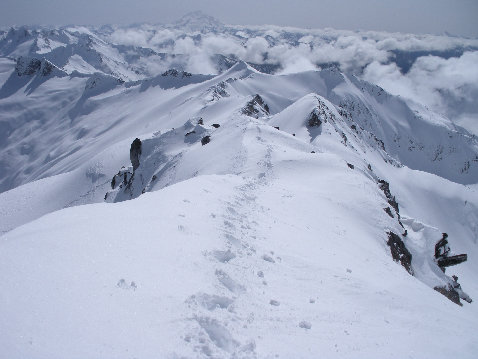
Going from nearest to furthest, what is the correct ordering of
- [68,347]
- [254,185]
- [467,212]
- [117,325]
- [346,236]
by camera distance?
1. [68,347]
2. [117,325]
3. [346,236]
4. [254,185]
5. [467,212]

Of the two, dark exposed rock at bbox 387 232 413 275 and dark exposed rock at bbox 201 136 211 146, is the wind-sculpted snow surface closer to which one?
dark exposed rock at bbox 387 232 413 275

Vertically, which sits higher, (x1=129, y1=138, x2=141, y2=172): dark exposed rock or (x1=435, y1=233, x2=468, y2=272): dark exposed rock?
(x1=129, y1=138, x2=141, y2=172): dark exposed rock

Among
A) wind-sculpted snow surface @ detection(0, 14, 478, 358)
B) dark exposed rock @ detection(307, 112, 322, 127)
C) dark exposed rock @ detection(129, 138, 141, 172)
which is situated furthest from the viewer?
dark exposed rock @ detection(307, 112, 322, 127)

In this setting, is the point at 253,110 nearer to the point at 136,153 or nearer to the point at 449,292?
the point at 136,153

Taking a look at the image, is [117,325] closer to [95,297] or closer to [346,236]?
[95,297]

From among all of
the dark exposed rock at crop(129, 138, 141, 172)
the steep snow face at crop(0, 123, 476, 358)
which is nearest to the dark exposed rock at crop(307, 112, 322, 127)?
the dark exposed rock at crop(129, 138, 141, 172)

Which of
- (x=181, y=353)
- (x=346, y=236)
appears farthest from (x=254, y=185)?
(x=181, y=353)

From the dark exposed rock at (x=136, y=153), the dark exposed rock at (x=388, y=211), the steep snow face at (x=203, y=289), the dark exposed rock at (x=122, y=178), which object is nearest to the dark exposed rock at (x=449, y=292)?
the dark exposed rock at (x=388, y=211)

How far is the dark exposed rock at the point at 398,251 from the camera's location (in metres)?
23.9

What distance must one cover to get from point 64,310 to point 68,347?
3.98ft

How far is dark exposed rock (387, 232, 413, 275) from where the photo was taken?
23.9 meters

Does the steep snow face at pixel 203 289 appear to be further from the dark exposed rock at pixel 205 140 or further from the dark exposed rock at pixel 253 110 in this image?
the dark exposed rock at pixel 253 110

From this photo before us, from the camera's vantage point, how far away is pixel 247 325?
8.58 meters

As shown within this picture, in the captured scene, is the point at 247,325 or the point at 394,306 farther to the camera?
the point at 394,306
